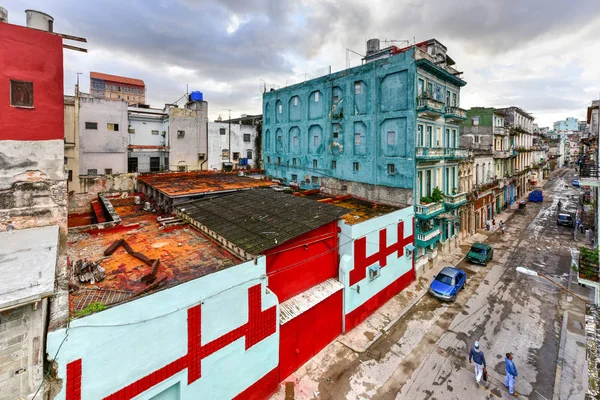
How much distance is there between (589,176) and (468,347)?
11234mm

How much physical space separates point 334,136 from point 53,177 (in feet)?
73.3

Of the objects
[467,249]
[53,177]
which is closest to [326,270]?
[53,177]

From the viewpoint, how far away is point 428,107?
69.5ft

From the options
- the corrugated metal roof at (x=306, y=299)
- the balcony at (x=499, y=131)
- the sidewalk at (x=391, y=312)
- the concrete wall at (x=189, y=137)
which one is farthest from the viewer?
the balcony at (x=499, y=131)

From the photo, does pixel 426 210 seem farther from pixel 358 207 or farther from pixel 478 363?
pixel 478 363

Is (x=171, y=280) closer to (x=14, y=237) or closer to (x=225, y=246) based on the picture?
(x=225, y=246)

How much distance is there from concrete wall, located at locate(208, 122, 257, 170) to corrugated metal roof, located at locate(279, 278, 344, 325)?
27.9 m

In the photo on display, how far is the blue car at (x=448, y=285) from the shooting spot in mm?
19472

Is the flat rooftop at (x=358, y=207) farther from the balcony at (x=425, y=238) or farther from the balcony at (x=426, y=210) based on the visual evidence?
the balcony at (x=425, y=238)

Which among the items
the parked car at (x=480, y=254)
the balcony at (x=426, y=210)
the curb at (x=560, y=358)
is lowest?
the curb at (x=560, y=358)

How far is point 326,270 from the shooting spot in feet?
51.9

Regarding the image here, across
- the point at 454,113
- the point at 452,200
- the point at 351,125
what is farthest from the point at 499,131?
the point at 351,125

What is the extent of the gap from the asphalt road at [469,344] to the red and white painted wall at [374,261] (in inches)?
77.2

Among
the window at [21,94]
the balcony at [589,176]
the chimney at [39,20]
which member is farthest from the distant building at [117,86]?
the balcony at [589,176]
